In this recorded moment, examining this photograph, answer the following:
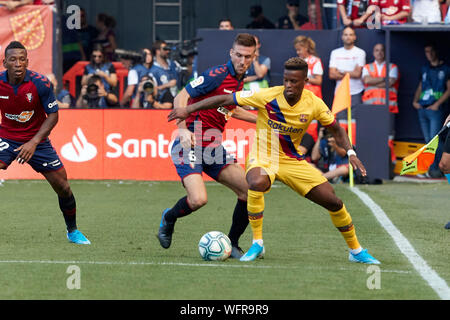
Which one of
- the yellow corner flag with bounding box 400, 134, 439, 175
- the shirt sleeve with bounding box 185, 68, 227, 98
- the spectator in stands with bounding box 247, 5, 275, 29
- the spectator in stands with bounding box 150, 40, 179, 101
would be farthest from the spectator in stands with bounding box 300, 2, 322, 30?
the shirt sleeve with bounding box 185, 68, 227, 98

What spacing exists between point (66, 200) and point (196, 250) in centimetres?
153

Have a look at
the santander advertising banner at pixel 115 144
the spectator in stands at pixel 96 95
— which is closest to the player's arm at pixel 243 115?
the santander advertising banner at pixel 115 144

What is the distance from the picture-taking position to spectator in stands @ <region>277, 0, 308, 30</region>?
65.7ft

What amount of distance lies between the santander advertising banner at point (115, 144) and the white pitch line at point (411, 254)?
4.23 meters

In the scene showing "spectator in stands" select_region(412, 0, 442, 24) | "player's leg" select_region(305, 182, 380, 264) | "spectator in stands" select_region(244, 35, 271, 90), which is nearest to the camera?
"player's leg" select_region(305, 182, 380, 264)

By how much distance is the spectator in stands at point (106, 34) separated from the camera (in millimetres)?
21000

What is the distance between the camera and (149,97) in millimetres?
17828

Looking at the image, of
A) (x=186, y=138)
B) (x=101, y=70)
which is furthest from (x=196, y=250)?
(x=101, y=70)

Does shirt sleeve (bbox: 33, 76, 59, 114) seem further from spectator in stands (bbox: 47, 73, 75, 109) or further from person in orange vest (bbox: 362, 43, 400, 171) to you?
person in orange vest (bbox: 362, 43, 400, 171)

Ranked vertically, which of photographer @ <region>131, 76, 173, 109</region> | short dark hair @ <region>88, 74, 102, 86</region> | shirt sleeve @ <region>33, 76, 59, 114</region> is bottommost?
photographer @ <region>131, 76, 173, 109</region>

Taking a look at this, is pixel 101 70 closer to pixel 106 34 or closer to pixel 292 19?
pixel 106 34

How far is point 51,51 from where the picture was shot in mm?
18250

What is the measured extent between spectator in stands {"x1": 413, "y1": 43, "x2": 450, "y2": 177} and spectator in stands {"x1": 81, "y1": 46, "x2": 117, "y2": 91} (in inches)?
234
